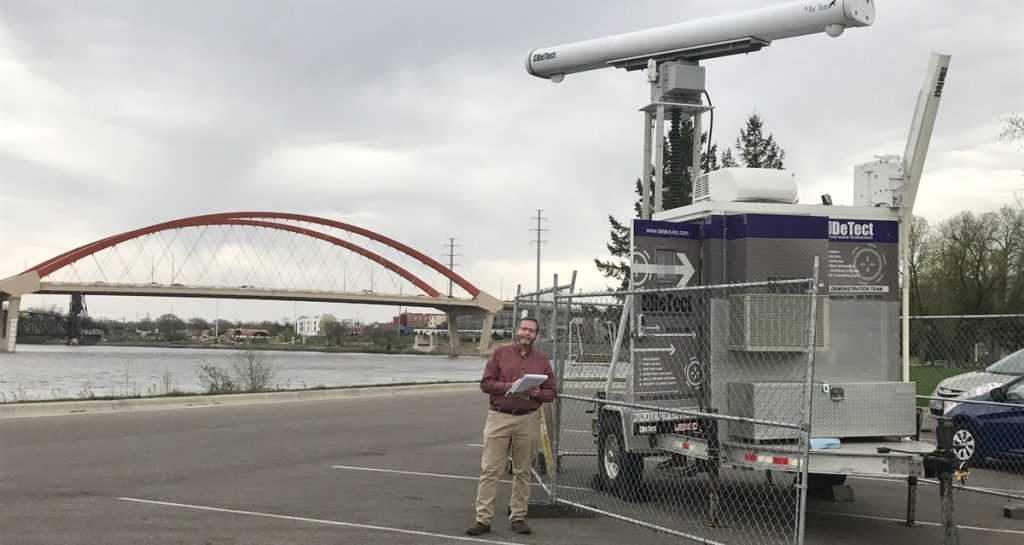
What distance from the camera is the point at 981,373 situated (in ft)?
39.8

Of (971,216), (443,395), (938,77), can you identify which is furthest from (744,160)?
(938,77)

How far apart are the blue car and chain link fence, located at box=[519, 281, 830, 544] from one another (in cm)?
323

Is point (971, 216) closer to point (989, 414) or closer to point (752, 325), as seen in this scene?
point (989, 414)

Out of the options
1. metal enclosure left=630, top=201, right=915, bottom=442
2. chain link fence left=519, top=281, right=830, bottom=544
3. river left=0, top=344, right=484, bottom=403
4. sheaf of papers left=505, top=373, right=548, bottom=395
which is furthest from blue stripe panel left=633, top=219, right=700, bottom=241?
river left=0, top=344, right=484, bottom=403

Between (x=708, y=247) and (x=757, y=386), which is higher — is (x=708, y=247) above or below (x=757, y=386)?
above

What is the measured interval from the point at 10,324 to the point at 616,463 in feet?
289

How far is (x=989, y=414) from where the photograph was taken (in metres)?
12.1

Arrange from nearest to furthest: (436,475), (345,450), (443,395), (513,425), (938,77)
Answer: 1. (513,425)
2. (938,77)
3. (436,475)
4. (345,450)
5. (443,395)

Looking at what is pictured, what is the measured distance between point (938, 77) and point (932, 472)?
3.62m

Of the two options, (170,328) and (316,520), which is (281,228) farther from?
(316,520)

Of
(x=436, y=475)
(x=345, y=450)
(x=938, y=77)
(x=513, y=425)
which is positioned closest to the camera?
(x=513, y=425)

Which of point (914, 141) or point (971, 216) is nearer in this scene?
point (914, 141)

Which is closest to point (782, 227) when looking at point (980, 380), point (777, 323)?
point (777, 323)

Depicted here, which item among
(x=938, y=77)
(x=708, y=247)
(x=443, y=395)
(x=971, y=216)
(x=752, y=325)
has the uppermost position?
(x=971, y=216)
